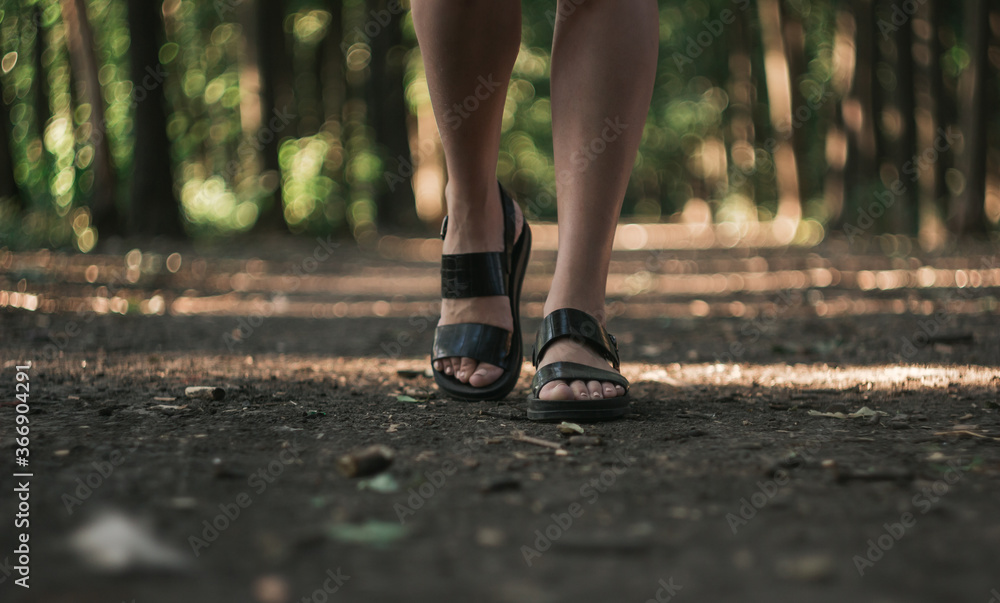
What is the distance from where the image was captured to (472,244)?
228 centimetres

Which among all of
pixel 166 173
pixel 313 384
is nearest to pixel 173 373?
pixel 313 384

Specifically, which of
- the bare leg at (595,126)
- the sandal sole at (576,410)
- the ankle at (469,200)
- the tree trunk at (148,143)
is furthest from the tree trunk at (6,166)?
the sandal sole at (576,410)

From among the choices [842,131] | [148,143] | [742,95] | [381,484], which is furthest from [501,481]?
[742,95]

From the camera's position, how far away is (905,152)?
11.4m

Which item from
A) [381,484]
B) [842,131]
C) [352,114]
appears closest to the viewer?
[381,484]

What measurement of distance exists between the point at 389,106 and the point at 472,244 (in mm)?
14054

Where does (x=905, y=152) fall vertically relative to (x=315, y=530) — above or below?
above

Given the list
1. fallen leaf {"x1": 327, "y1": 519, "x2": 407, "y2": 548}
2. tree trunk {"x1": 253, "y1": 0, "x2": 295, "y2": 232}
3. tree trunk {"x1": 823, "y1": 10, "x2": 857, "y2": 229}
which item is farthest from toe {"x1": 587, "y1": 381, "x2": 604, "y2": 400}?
tree trunk {"x1": 823, "y1": 10, "x2": 857, "y2": 229}

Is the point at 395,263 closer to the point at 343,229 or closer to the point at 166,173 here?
the point at 166,173

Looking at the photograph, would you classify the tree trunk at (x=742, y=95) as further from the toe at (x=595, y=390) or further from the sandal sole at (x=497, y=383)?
the toe at (x=595, y=390)

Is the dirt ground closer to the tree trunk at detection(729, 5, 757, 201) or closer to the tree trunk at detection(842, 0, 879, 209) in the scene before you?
the tree trunk at detection(842, 0, 879, 209)

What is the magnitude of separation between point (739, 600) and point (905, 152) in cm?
1201

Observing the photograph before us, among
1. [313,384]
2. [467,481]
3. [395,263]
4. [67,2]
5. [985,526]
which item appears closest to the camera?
[985,526]

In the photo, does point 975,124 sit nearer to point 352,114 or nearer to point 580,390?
point 580,390
